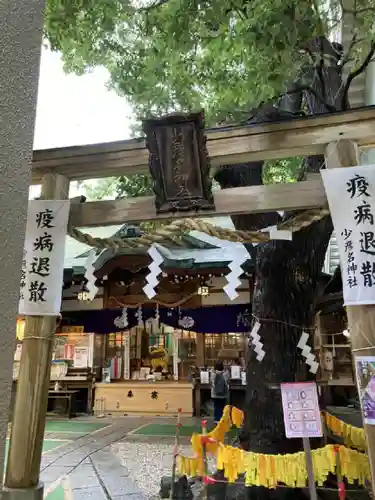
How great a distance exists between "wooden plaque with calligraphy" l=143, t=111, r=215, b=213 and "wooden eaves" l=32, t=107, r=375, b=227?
135 mm

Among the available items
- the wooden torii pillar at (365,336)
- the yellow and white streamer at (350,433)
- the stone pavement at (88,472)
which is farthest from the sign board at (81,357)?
the wooden torii pillar at (365,336)

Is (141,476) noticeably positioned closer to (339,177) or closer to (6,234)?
(339,177)

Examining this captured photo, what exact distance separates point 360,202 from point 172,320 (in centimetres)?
945

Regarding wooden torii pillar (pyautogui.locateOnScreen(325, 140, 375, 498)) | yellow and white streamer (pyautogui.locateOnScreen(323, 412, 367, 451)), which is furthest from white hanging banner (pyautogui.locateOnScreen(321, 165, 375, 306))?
yellow and white streamer (pyautogui.locateOnScreen(323, 412, 367, 451))

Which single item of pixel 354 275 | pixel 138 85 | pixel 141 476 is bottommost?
pixel 141 476

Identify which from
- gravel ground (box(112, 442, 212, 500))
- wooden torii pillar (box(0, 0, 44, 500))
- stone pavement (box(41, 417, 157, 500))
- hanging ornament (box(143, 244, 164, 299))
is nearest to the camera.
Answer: wooden torii pillar (box(0, 0, 44, 500))

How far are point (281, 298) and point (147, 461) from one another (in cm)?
410

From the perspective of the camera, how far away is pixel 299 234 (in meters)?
5.95

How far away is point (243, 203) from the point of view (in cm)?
434

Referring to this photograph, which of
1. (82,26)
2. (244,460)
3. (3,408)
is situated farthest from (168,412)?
(3,408)

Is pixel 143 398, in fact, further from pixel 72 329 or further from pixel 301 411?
pixel 301 411

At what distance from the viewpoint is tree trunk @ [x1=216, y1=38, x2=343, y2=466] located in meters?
5.69

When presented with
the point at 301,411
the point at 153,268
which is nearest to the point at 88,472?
the point at 153,268

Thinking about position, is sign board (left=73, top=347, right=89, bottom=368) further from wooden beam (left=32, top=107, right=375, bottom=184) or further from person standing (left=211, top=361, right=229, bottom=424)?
wooden beam (left=32, top=107, right=375, bottom=184)
